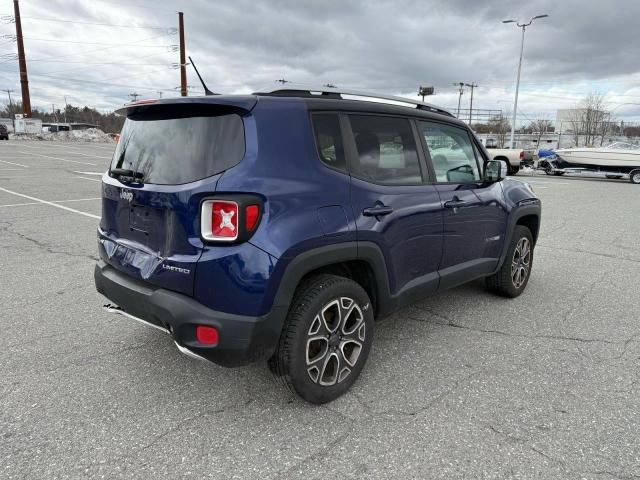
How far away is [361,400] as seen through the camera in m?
2.85

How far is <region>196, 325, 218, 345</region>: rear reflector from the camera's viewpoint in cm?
239

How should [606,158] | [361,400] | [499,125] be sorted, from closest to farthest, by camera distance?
[361,400], [606,158], [499,125]

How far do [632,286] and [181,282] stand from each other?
490 centimetres

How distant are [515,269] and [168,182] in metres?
3.44

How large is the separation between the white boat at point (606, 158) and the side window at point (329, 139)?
20939mm

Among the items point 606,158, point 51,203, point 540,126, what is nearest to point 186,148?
point 51,203

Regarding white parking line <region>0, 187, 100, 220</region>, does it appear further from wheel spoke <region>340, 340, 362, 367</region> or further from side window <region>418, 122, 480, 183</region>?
wheel spoke <region>340, 340, 362, 367</region>

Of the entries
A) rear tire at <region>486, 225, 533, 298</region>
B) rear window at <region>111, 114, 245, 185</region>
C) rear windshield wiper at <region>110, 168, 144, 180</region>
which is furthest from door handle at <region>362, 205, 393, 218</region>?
rear tire at <region>486, 225, 533, 298</region>

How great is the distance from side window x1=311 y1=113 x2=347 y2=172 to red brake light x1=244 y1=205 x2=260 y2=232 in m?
0.57

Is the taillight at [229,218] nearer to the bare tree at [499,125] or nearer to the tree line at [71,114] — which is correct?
the bare tree at [499,125]

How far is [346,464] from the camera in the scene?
2.29m

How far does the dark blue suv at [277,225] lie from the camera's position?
2.39 meters

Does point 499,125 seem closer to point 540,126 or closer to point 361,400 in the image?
point 540,126

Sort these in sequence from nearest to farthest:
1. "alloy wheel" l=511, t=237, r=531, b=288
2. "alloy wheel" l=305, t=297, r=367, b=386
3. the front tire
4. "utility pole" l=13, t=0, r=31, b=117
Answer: the front tire
"alloy wheel" l=305, t=297, r=367, b=386
"alloy wheel" l=511, t=237, r=531, b=288
"utility pole" l=13, t=0, r=31, b=117
